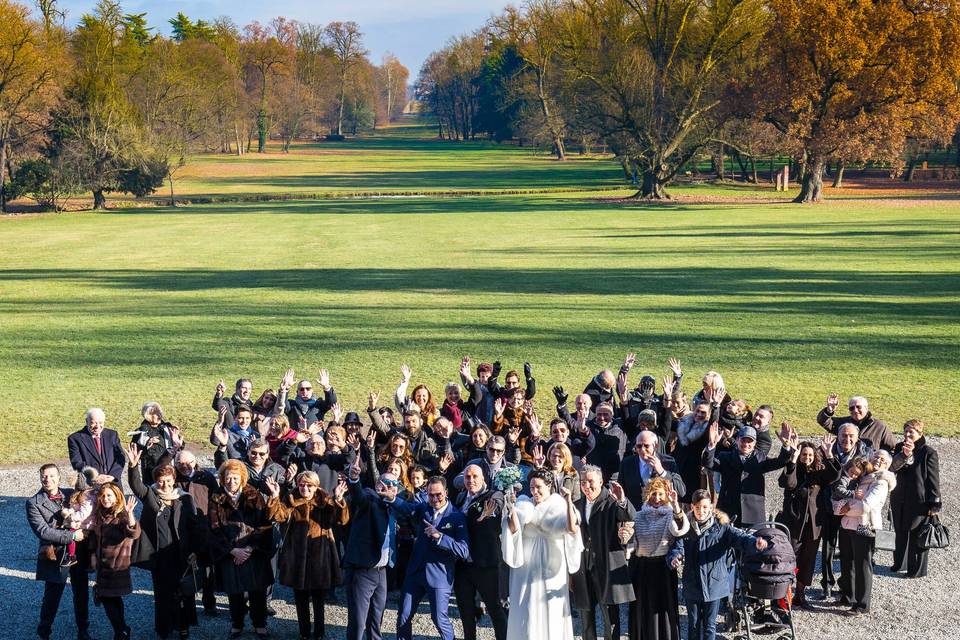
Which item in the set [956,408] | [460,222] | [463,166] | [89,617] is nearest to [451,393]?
[89,617]

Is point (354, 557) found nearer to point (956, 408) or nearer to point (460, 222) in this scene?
point (956, 408)

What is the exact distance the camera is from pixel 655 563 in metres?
7.75

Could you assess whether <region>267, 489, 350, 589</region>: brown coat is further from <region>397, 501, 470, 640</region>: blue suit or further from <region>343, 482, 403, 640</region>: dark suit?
<region>397, 501, 470, 640</region>: blue suit

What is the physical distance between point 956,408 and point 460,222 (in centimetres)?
3525

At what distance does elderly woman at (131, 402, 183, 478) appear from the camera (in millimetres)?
9984

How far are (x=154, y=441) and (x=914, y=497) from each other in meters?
7.48

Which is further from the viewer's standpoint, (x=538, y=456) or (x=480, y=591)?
(x=538, y=456)

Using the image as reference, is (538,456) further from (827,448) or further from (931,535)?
(931,535)

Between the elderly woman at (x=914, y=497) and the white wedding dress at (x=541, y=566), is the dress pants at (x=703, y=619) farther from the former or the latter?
the elderly woman at (x=914, y=497)

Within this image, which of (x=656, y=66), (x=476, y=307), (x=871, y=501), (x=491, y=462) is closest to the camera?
(x=871, y=501)

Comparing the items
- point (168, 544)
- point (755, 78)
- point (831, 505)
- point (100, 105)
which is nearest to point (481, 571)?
point (168, 544)


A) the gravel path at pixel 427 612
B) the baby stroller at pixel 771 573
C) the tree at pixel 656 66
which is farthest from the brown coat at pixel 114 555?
the tree at pixel 656 66

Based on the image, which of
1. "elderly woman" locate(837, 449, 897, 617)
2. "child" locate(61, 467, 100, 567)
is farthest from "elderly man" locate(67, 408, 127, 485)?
"elderly woman" locate(837, 449, 897, 617)

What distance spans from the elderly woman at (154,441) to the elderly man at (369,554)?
9.39 feet
